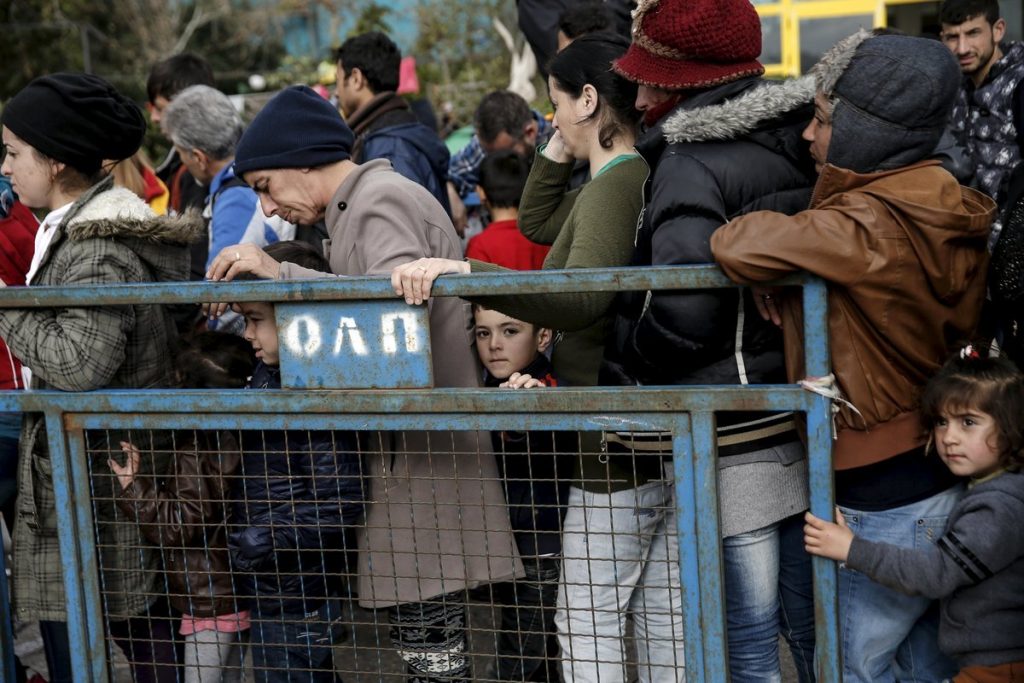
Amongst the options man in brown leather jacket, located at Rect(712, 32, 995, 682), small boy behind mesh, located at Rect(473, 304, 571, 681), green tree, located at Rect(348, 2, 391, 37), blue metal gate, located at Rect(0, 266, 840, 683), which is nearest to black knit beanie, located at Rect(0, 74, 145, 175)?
blue metal gate, located at Rect(0, 266, 840, 683)

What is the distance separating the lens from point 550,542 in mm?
3217

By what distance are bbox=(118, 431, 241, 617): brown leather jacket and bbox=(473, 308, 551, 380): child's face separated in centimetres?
75

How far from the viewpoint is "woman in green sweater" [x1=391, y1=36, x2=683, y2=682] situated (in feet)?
8.88

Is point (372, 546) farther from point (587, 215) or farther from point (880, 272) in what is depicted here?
point (880, 272)

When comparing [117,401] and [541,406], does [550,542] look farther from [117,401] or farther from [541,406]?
[117,401]

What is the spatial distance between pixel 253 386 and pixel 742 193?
147 centimetres

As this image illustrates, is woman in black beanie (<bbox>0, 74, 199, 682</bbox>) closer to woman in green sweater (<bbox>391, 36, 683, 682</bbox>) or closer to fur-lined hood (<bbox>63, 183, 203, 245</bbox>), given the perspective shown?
fur-lined hood (<bbox>63, 183, 203, 245</bbox>)

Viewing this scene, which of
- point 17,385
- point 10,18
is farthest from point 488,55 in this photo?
point 17,385

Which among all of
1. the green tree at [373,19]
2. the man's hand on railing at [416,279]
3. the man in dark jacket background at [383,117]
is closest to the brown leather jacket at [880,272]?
the man's hand on railing at [416,279]

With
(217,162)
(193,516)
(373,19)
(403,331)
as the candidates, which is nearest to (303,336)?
(403,331)

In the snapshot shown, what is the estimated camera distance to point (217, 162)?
4.64 metres

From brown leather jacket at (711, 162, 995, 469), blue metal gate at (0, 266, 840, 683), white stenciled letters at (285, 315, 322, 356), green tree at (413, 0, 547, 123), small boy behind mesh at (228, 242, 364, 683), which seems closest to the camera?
brown leather jacket at (711, 162, 995, 469)

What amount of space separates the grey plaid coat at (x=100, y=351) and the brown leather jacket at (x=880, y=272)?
163 centimetres

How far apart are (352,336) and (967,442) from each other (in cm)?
142
